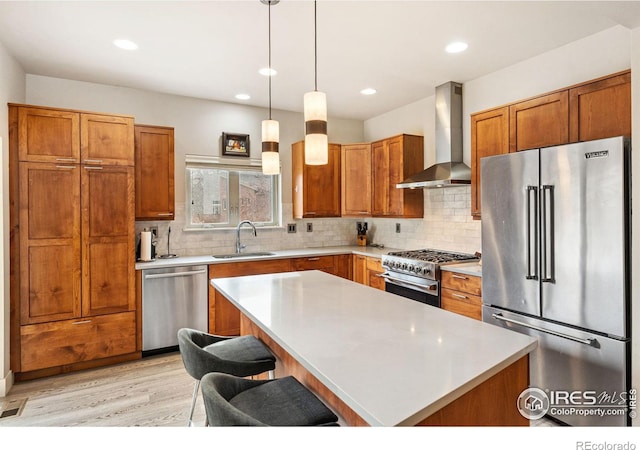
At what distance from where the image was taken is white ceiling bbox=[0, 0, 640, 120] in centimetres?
238

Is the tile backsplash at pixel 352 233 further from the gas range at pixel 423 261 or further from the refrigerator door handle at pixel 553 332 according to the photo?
the refrigerator door handle at pixel 553 332

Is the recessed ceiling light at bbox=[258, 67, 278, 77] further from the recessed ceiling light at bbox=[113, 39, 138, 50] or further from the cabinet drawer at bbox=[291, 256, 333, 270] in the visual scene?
the cabinet drawer at bbox=[291, 256, 333, 270]

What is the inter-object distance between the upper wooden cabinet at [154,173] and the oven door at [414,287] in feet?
8.05

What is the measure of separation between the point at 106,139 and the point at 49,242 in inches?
40.9

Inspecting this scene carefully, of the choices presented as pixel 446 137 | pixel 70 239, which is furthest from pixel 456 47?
pixel 70 239

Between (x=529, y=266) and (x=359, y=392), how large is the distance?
1960 mm

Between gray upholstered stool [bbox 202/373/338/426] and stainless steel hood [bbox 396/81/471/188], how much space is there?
281 centimetres

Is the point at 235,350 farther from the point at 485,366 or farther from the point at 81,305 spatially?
the point at 81,305

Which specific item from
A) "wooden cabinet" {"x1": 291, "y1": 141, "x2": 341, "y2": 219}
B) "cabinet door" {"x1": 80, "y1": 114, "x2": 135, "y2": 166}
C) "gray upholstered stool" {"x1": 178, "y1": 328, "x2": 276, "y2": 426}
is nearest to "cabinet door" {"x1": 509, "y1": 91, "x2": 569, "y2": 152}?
"wooden cabinet" {"x1": 291, "y1": 141, "x2": 341, "y2": 219}

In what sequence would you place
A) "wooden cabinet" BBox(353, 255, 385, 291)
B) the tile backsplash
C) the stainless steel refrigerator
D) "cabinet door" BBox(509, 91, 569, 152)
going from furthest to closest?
"wooden cabinet" BBox(353, 255, 385, 291) → the tile backsplash → "cabinet door" BBox(509, 91, 569, 152) → the stainless steel refrigerator

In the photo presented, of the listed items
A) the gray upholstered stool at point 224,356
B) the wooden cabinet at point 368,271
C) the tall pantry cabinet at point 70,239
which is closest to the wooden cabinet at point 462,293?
the wooden cabinet at point 368,271

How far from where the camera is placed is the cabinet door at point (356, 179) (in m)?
4.77
